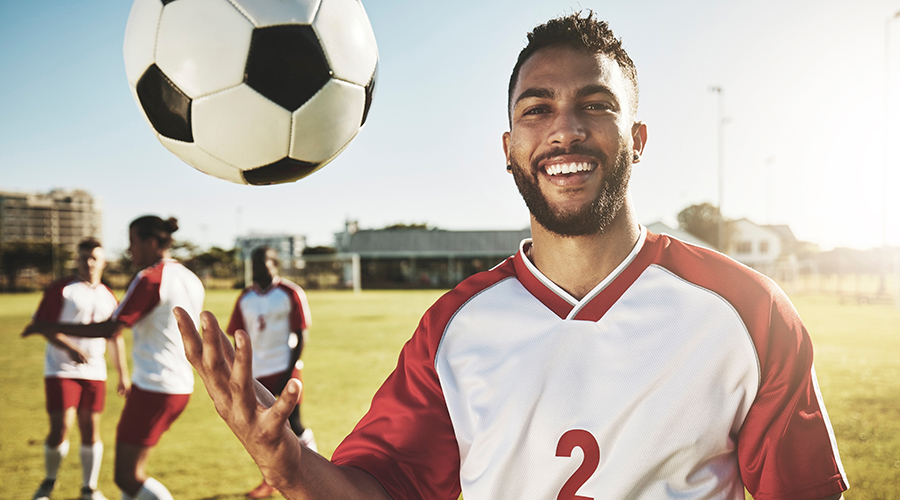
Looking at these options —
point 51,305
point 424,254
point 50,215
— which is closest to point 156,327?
point 51,305

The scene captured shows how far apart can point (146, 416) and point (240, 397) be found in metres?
3.14

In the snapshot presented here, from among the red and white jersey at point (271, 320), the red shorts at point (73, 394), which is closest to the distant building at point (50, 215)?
the red shorts at point (73, 394)

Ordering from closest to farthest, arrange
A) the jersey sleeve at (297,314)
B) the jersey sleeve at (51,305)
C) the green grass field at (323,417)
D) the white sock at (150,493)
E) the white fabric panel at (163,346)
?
the white sock at (150,493) → the white fabric panel at (163,346) → the green grass field at (323,417) → the jersey sleeve at (51,305) → the jersey sleeve at (297,314)

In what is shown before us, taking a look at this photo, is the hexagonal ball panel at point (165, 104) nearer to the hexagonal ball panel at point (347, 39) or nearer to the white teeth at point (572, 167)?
the hexagonal ball panel at point (347, 39)

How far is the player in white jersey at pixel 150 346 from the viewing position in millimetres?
3465

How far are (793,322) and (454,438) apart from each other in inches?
38.2

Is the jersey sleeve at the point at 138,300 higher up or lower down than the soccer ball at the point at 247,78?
lower down

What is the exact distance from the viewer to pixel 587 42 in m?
1.60

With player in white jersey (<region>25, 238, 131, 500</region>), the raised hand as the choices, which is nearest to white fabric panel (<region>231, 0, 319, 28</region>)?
the raised hand

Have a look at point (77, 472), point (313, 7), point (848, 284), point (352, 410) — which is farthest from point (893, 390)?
point (848, 284)

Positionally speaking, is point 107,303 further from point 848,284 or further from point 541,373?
point 848,284

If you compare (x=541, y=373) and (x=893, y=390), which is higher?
(x=541, y=373)

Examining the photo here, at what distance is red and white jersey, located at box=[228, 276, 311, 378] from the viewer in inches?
203

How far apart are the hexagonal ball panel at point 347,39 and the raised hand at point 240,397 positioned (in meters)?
0.92
